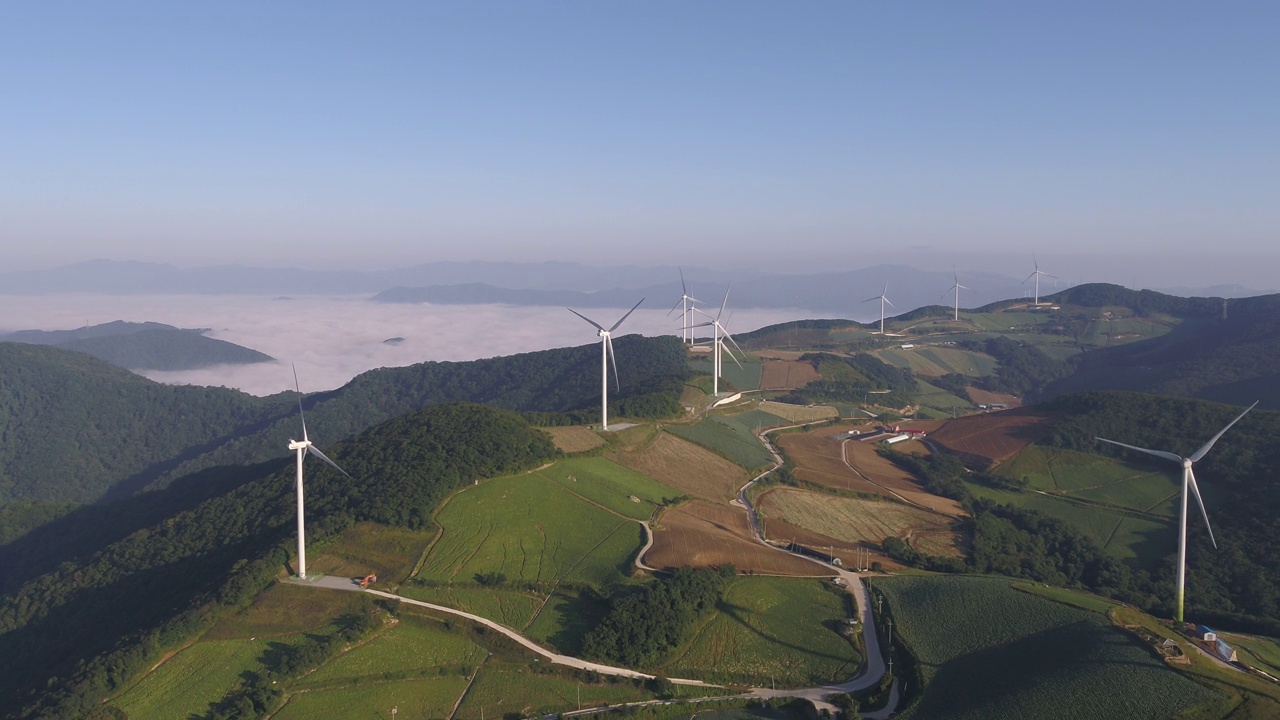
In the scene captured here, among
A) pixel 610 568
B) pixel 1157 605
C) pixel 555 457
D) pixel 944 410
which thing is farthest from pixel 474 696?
pixel 944 410

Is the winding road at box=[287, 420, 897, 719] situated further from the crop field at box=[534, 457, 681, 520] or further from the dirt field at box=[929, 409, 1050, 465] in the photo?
the dirt field at box=[929, 409, 1050, 465]

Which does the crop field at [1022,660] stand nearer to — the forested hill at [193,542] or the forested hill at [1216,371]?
the forested hill at [193,542]

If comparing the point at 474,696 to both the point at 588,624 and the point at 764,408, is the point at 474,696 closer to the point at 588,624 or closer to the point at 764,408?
the point at 588,624

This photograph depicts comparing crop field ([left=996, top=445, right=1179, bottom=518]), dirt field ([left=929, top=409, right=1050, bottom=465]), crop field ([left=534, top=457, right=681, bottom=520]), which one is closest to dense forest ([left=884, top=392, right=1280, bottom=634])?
crop field ([left=996, top=445, right=1179, bottom=518])

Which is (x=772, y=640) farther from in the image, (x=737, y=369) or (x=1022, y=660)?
(x=737, y=369)

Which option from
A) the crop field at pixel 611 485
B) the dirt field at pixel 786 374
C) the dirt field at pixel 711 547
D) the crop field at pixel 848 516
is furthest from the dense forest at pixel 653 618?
Result: the dirt field at pixel 786 374

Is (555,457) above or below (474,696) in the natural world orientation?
above
